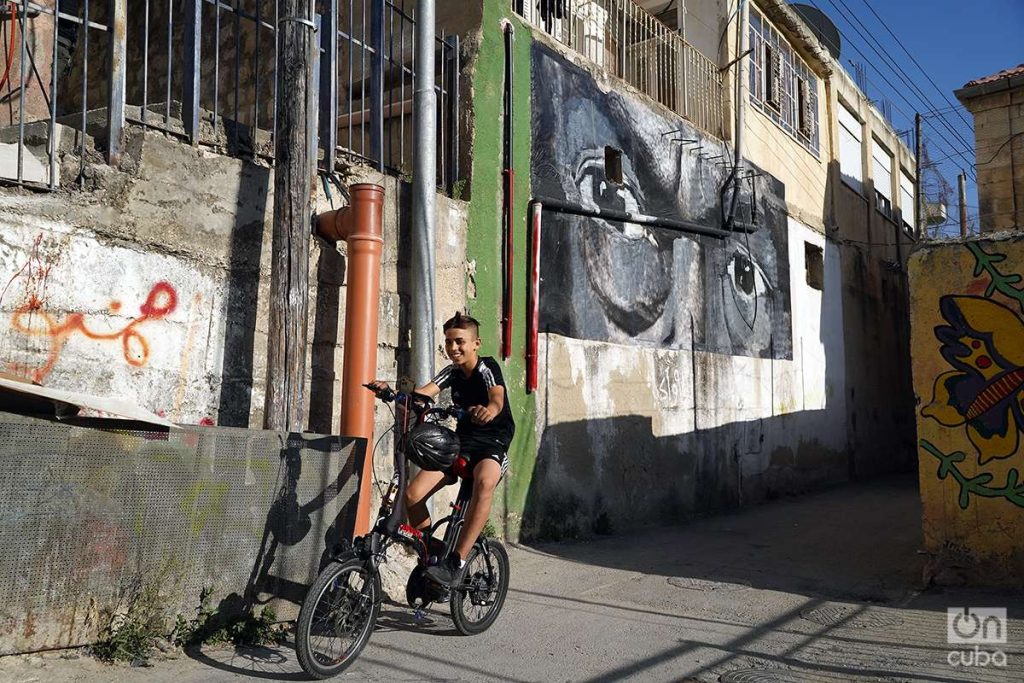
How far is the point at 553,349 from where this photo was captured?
902 centimetres

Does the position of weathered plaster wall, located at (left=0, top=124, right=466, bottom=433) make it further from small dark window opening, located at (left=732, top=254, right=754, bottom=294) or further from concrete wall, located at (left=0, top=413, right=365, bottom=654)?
small dark window opening, located at (left=732, top=254, right=754, bottom=294)

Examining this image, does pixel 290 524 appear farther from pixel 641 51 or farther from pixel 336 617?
pixel 641 51

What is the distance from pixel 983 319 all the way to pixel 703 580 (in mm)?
2996

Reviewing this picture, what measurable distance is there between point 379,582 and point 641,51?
961 centimetres

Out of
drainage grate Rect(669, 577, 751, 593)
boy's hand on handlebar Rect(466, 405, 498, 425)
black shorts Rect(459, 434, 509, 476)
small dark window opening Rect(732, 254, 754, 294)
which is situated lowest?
drainage grate Rect(669, 577, 751, 593)

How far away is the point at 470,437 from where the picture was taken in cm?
507

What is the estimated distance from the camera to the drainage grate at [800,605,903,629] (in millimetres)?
5594

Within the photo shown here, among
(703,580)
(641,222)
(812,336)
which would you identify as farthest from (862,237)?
(703,580)

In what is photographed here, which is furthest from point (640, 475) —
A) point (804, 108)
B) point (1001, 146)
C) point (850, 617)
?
point (1001, 146)

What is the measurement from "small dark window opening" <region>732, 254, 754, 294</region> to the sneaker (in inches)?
346

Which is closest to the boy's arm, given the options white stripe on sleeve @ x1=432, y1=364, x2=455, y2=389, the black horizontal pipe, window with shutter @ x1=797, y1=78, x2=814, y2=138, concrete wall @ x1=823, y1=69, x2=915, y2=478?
white stripe on sleeve @ x1=432, y1=364, x2=455, y2=389

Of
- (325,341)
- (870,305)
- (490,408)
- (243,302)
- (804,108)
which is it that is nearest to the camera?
(490,408)

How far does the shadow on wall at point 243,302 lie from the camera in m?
5.91

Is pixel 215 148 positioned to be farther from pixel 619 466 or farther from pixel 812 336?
pixel 812 336
